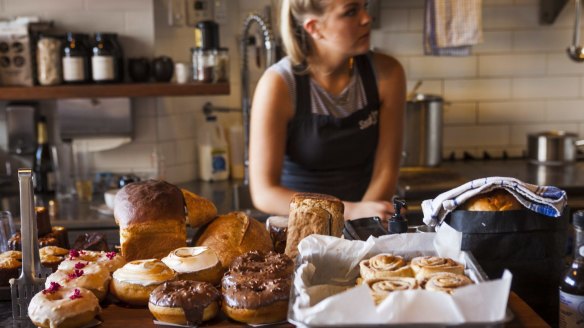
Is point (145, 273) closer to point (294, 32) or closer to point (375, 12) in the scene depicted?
point (294, 32)

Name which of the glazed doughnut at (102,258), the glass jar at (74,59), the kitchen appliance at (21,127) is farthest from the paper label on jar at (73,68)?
the glazed doughnut at (102,258)

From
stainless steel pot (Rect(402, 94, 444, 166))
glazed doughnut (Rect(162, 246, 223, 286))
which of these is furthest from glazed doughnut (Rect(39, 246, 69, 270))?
stainless steel pot (Rect(402, 94, 444, 166))

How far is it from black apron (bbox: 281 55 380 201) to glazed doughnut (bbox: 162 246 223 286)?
1.12m

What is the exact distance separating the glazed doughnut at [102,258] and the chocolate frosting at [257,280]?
0.27 m

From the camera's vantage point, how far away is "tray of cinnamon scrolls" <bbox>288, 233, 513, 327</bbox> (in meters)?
1.14

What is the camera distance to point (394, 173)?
2.72 metres

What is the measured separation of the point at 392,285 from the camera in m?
1.35

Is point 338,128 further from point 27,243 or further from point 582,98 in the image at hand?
point 582,98

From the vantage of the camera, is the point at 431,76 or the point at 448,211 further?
the point at 431,76

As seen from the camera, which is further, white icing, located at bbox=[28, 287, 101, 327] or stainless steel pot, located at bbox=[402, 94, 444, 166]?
stainless steel pot, located at bbox=[402, 94, 444, 166]

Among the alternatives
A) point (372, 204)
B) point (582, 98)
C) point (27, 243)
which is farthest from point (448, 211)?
point (582, 98)

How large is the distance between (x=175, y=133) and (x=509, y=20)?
1763mm

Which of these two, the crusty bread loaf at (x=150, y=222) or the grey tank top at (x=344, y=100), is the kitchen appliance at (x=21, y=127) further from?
the crusty bread loaf at (x=150, y=222)

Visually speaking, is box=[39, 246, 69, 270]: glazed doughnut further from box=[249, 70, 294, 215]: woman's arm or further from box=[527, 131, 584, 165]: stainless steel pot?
box=[527, 131, 584, 165]: stainless steel pot
